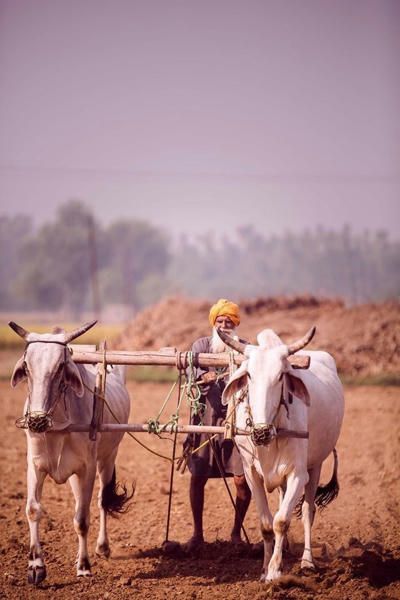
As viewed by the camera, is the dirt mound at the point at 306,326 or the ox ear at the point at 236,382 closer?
the ox ear at the point at 236,382

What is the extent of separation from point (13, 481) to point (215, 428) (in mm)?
4563

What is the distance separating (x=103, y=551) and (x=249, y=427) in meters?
2.12

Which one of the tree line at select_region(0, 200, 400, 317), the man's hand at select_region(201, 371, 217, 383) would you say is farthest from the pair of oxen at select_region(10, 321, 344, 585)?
the tree line at select_region(0, 200, 400, 317)

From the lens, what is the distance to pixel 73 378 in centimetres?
645

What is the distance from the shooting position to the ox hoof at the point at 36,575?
635 cm

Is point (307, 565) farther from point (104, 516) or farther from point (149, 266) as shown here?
point (149, 266)

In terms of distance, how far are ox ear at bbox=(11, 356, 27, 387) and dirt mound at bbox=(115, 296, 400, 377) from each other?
533 inches

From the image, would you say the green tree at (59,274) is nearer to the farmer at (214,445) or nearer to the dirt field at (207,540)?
the dirt field at (207,540)

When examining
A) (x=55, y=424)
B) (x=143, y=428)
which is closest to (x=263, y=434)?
(x=143, y=428)

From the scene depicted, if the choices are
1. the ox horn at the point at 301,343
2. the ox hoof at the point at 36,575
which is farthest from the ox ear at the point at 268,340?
the ox hoof at the point at 36,575

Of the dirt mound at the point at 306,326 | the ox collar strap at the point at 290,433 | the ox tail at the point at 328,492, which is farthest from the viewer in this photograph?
the dirt mound at the point at 306,326

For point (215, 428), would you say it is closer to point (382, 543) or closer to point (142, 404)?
point (382, 543)

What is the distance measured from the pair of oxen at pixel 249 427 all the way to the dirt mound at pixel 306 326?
12.8 m

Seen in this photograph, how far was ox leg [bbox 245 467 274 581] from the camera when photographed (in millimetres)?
6383
